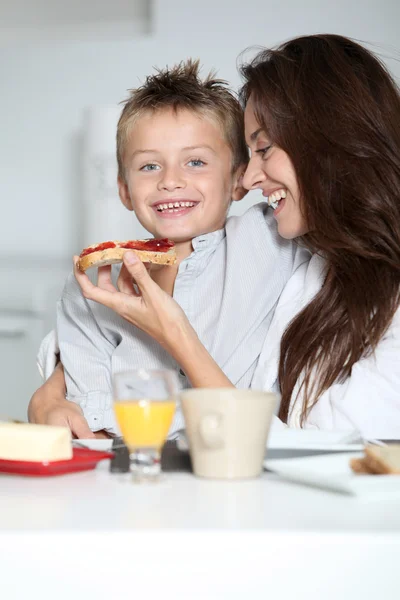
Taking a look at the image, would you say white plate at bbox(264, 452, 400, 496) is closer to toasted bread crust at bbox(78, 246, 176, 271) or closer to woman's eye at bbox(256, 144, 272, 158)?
toasted bread crust at bbox(78, 246, 176, 271)

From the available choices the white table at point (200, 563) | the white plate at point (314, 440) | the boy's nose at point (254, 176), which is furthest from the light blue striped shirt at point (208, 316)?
the white table at point (200, 563)

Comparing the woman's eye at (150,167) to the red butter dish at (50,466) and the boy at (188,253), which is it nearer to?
the boy at (188,253)

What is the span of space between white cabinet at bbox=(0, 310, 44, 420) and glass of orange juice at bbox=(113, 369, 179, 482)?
3.24 metres

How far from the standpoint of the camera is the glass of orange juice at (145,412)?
851mm

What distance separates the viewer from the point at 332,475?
2.57ft

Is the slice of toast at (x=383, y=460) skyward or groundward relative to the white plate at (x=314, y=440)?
skyward

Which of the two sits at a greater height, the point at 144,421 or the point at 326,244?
the point at 326,244

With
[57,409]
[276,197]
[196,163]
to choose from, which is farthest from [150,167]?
[57,409]

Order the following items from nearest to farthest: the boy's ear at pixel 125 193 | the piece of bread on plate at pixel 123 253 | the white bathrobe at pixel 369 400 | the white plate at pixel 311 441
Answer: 1. the white plate at pixel 311 441
2. the white bathrobe at pixel 369 400
3. the piece of bread on plate at pixel 123 253
4. the boy's ear at pixel 125 193

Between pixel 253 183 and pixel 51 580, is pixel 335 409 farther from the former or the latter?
pixel 51 580

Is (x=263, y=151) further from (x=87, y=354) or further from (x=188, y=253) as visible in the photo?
(x=87, y=354)

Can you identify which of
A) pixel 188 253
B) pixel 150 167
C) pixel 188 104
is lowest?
pixel 188 253

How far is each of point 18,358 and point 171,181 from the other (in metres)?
2.29

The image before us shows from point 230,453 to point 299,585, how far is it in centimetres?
25
